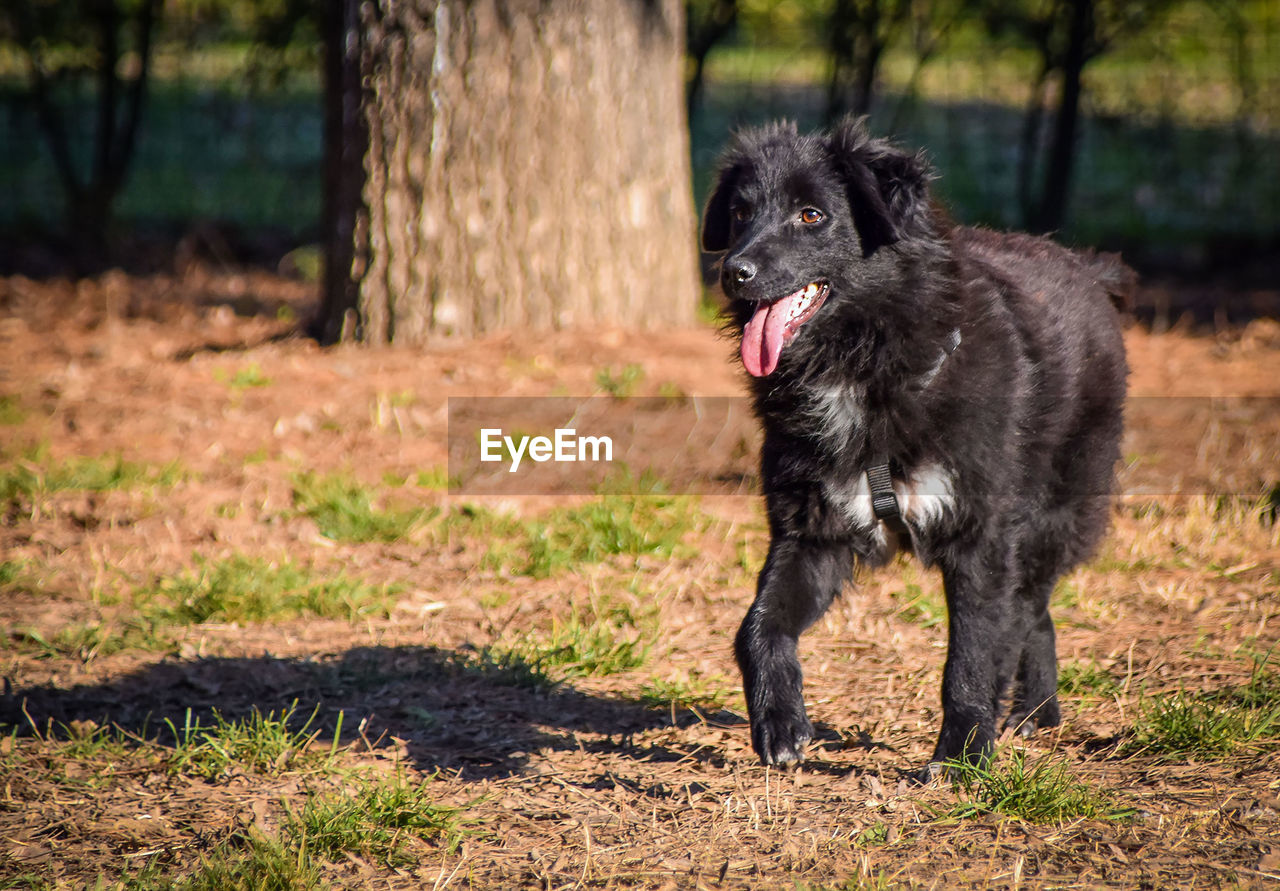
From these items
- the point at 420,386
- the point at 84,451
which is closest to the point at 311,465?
the point at 420,386

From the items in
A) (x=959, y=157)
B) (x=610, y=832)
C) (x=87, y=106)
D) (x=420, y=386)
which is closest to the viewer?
(x=610, y=832)

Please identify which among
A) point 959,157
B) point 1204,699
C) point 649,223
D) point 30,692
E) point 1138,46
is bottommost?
point 30,692

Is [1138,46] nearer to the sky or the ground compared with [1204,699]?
nearer to the sky

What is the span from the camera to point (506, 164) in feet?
22.4

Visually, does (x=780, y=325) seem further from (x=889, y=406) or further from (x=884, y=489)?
(x=884, y=489)

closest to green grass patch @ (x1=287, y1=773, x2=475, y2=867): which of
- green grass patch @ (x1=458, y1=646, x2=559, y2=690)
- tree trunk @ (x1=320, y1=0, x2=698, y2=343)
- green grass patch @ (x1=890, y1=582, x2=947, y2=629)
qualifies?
green grass patch @ (x1=458, y1=646, x2=559, y2=690)

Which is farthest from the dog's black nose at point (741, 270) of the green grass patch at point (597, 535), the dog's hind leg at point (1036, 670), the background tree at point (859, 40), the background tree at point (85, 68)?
the background tree at point (85, 68)

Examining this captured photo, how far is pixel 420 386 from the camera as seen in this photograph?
6586 mm

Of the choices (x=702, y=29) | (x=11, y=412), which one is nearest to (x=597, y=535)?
(x=11, y=412)

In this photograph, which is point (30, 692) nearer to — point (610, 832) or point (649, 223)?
point (610, 832)

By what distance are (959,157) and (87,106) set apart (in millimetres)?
10775

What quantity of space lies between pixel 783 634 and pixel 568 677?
1215 millimetres

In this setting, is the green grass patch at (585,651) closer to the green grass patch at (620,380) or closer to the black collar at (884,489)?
the black collar at (884,489)

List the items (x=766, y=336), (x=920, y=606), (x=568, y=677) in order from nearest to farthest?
(x=766, y=336)
(x=568, y=677)
(x=920, y=606)
